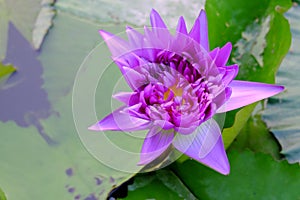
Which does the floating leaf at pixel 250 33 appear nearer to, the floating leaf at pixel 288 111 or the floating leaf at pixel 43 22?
the floating leaf at pixel 288 111

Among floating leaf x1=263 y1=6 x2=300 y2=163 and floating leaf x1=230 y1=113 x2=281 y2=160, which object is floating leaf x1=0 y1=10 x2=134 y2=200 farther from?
floating leaf x1=263 y1=6 x2=300 y2=163

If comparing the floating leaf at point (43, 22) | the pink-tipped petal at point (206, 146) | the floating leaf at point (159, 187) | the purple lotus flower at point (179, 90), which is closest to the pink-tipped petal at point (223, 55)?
the purple lotus flower at point (179, 90)

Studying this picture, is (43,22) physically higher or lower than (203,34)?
lower

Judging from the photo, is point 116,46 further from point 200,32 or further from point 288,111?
point 288,111

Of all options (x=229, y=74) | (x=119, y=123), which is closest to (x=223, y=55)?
(x=229, y=74)

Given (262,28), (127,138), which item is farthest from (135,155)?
(262,28)

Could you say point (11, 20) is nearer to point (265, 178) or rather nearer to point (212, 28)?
point (212, 28)
